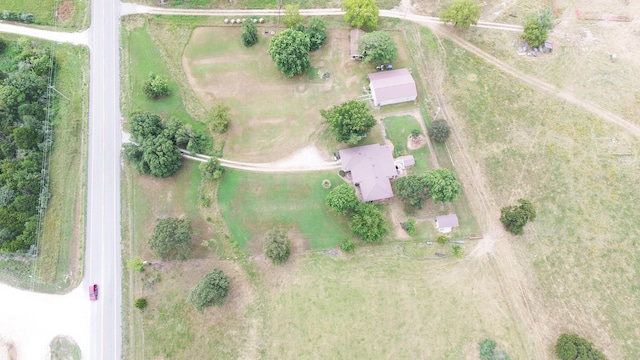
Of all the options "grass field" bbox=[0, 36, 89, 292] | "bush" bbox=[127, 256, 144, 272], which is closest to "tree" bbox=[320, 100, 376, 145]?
"bush" bbox=[127, 256, 144, 272]

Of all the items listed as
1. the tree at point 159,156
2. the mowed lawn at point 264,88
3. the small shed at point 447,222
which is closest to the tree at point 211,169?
the mowed lawn at point 264,88

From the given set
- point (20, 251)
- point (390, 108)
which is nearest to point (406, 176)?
point (390, 108)

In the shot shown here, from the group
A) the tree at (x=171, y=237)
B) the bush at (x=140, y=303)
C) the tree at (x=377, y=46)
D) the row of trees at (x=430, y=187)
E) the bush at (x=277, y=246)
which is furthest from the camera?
the tree at (x=377, y=46)

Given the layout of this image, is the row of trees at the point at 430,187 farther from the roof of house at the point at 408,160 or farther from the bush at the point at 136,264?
the bush at the point at 136,264

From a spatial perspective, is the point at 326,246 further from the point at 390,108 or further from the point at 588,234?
the point at 588,234

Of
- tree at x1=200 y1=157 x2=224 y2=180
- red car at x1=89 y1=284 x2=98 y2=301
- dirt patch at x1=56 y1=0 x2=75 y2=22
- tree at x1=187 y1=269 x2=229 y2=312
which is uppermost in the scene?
dirt patch at x1=56 y1=0 x2=75 y2=22

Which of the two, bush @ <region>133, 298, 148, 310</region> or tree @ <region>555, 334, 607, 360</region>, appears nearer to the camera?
tree @ <region>555, 334, 607, 360</region>

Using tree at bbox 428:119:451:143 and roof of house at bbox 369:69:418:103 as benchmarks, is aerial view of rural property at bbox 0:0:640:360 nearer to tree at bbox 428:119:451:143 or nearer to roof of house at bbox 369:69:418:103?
roof of house at bbox 369:69:418:103
